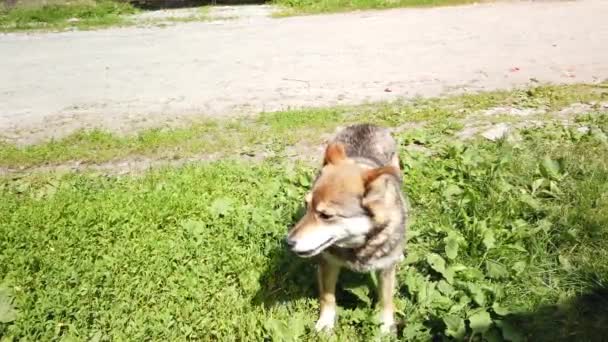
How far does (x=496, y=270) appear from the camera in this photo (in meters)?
3.24

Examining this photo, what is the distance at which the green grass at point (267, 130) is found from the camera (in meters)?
5.33

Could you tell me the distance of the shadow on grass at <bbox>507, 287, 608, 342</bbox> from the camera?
9.22 feet

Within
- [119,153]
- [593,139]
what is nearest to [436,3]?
[593,139]

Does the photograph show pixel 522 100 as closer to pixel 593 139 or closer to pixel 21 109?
pixel 593 139

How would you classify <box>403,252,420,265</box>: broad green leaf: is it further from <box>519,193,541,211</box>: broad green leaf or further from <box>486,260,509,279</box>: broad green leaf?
<box>519,193,541,211</box>: broad green leaf

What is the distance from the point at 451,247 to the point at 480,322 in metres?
0.67

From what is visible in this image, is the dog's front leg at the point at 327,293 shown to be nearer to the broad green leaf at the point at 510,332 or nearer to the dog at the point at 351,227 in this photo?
the dog at the point at 351,227

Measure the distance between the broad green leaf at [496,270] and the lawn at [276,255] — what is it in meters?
0.01

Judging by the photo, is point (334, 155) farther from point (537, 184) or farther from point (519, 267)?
point (537, 184)

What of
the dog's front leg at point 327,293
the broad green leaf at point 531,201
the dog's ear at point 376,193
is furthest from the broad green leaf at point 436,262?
the broad green leaf at point 531,201

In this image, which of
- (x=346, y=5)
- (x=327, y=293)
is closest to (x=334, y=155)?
(x=327, y=293)

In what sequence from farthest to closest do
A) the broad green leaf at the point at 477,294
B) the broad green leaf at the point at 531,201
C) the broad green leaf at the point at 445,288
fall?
the broad green leaf at the point at 531,201, the broad green leaf at the point at 445,288, the broad green leaf at the point at 477,294

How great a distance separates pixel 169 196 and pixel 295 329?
1806mm

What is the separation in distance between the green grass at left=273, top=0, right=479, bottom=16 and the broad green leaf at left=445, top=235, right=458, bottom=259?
977 cm
